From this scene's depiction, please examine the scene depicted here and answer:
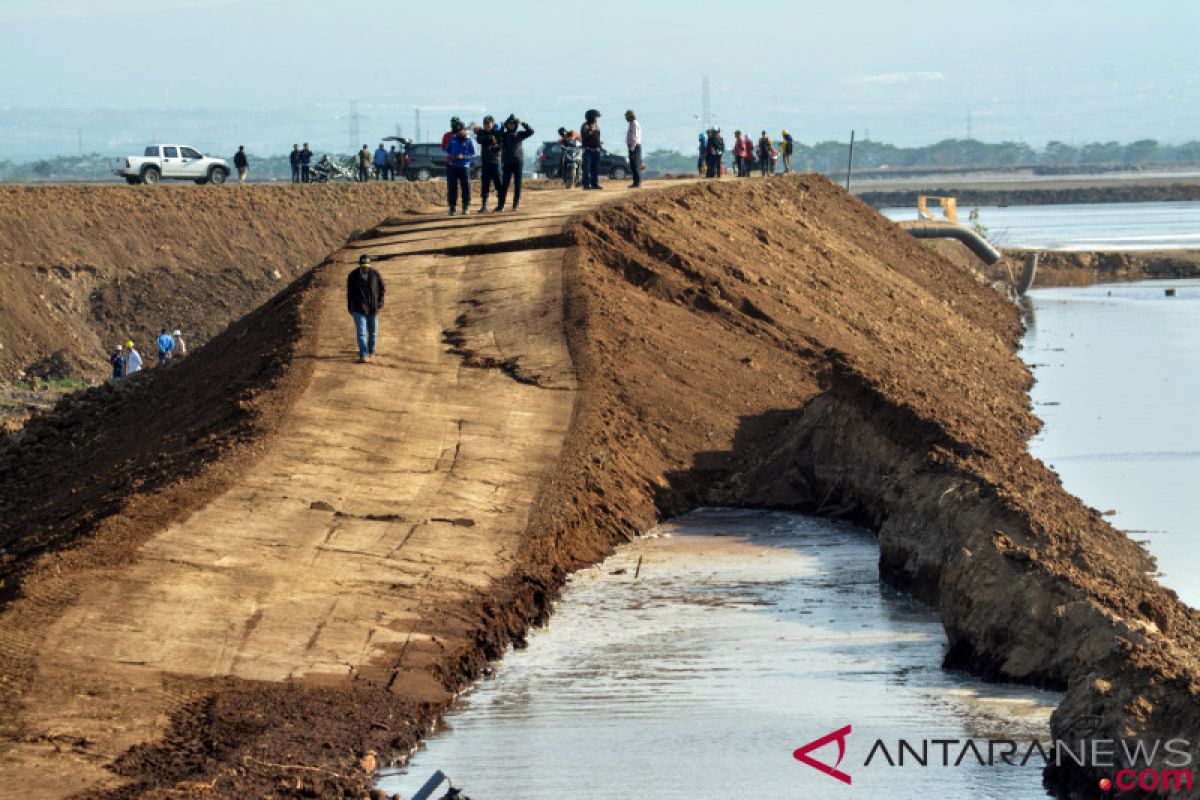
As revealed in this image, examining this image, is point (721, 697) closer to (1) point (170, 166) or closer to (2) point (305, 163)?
(1) point (170, 166)

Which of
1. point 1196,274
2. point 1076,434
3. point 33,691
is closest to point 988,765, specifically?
point 33,691

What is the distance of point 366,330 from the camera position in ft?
64.9

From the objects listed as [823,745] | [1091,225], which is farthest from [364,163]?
[1091,225]

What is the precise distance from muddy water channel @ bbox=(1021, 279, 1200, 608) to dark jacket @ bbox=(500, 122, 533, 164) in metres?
9.31

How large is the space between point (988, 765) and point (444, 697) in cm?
387

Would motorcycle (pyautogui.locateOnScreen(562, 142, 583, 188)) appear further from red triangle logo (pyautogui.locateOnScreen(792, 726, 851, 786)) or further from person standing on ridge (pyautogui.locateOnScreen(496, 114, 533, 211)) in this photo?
red triangle logo (pyautogui.locateOnScreen(792, 726, 851, 786))

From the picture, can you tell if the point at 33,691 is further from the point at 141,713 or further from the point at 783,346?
the point at 783,346

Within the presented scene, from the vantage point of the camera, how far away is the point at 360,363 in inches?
775

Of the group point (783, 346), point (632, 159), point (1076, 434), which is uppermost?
point (632, 159)

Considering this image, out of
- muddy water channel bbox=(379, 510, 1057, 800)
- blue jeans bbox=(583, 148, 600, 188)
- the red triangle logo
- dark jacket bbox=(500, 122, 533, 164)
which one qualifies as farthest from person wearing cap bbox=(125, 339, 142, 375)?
the red triangle logo

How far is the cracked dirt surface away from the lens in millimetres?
10773

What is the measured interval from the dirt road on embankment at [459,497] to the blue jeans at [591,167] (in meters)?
2.14

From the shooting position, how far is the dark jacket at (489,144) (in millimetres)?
26125

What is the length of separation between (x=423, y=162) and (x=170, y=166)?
322 inches
